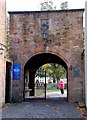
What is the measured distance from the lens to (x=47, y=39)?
67.8ft

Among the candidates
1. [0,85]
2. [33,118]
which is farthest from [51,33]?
[33,118]

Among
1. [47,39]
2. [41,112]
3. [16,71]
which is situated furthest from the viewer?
[47,39]

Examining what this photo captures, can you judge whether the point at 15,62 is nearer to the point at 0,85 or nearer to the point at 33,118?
the point at 0,85

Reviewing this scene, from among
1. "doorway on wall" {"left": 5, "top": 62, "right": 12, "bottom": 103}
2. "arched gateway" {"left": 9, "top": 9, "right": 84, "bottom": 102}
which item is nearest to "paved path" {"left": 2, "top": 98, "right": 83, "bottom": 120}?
"doorway on wall" {"left": 5, "top": 62, "right": 12, "bottom": 103}

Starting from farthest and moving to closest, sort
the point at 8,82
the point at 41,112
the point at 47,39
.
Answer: the point at 47,39, the point at 8,82, the point at 41,112

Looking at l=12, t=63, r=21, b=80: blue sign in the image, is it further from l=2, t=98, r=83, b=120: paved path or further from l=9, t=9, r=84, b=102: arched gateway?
l=2, t=98, r=83, b=120: paved path

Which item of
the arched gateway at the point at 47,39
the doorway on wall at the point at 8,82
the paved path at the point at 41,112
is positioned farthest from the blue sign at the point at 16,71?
the paved path at the point at 41,112

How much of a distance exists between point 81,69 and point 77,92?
1.39 metres

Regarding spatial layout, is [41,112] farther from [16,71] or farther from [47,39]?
[47,39]

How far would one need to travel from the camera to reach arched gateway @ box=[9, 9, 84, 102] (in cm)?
2042

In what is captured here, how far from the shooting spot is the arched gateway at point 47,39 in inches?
804

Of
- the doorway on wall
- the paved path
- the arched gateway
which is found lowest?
the paved path

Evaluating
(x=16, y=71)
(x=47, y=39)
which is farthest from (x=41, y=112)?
(x=47, y=39)

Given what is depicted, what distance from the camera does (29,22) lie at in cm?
2066
